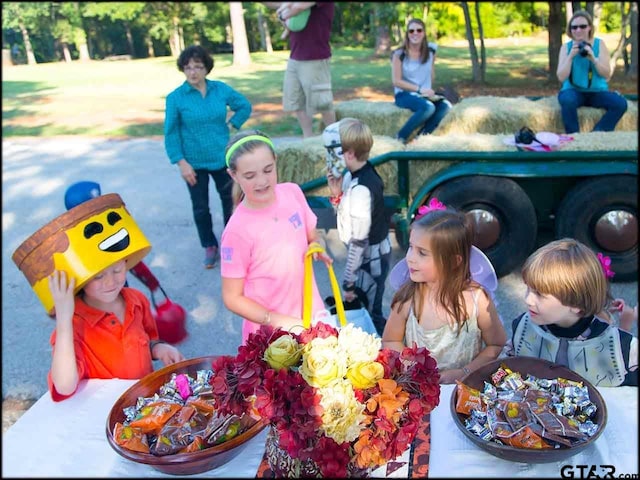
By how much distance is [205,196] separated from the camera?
4.63 metres

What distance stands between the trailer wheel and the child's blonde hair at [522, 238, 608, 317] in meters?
2.28

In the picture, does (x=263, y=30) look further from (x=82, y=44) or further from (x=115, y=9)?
(x=82, y=44)

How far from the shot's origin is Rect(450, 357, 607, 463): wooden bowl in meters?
1.40

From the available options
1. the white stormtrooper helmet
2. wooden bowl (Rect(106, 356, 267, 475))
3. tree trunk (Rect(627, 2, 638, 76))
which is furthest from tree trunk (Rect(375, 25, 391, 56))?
wooden bowl (Rect(106, 356, 267, 475))

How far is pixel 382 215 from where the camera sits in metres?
3.20

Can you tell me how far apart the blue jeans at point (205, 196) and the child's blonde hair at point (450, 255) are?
2.64 metres

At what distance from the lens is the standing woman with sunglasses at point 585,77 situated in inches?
207

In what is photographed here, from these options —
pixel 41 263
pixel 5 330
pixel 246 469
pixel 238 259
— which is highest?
pixel 41 263

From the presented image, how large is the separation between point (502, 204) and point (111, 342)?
9.49ft

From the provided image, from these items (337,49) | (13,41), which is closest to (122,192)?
(337,49)

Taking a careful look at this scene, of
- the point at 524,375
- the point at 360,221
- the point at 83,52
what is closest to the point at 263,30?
the point at 83,52

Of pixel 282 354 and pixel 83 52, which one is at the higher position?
pixel 83 52

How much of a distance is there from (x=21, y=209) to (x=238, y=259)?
5.73 m

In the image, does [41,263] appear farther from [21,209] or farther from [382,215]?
[21,209]
